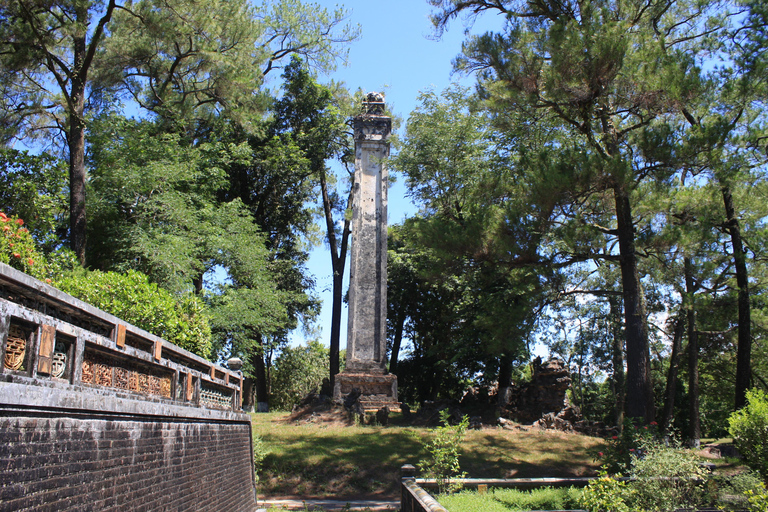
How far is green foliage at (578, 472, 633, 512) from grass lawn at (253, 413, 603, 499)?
5319 mm

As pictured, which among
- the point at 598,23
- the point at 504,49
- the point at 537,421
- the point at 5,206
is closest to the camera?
the point at 598,23

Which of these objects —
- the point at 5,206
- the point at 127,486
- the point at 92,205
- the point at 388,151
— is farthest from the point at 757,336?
the point at 5,206

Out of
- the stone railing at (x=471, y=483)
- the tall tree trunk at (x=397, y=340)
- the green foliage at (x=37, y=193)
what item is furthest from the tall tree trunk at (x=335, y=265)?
the stone railing at (x=471, y=483)

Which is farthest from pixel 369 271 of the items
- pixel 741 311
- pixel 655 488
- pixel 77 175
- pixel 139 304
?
pixel 655 488

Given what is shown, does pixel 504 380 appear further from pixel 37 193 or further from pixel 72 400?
pixel 72 400

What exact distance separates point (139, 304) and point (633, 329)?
31.6 feet

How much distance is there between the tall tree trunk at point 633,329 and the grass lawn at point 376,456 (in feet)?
7.65

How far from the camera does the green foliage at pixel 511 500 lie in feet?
25.4

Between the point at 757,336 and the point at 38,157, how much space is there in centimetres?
2342

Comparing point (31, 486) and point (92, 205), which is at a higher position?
point (92, 205)

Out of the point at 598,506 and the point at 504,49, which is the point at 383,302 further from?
the point at 598,506

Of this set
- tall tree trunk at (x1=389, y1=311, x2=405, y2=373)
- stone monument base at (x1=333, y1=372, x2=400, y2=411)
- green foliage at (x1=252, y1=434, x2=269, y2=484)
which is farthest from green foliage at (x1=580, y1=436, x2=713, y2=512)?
tall tree trunk at (x1=389, y1=311, x2=405, y2=373)

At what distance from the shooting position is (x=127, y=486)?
4656 millimetres

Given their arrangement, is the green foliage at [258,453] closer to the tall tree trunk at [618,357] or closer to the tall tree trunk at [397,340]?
the tall tree trunk at [397,340]
